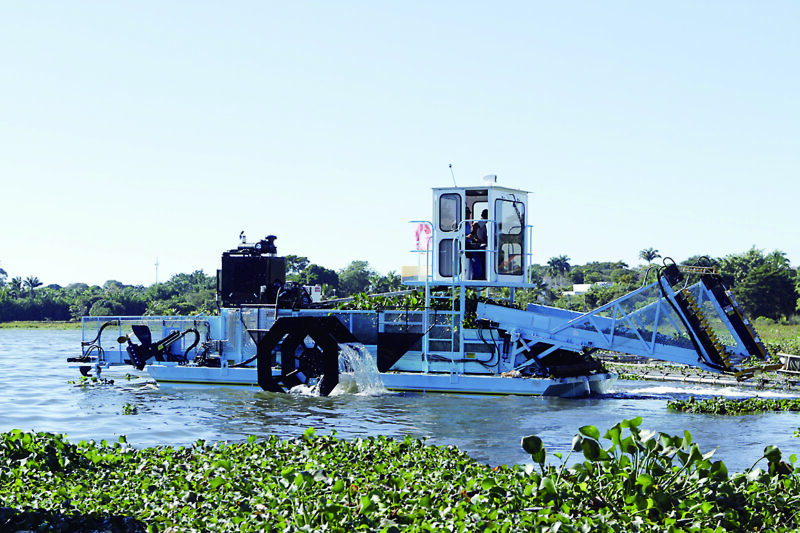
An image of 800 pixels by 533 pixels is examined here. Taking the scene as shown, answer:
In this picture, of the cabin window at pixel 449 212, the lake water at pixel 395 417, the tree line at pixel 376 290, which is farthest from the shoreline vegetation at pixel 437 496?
the tree line at pixel 376 290

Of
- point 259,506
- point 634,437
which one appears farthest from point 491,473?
point 259,506

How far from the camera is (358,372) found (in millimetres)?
22500

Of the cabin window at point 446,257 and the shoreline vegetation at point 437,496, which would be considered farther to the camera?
the cabin window at point 446,257

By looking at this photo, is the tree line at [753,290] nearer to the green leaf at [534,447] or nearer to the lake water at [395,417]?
the lake water at [395,417]

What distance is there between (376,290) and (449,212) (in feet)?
70.1

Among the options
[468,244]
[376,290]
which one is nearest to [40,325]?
[376,290]

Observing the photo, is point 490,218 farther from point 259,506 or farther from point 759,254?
point 759,254

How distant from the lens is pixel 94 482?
10.1 meters

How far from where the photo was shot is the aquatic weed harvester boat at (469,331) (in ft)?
62.8

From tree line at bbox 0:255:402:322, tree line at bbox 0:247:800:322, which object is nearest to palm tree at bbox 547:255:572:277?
tree line at bbox 0:247:800:322

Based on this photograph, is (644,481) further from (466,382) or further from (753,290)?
(753,290)

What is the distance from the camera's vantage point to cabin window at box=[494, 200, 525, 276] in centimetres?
2202

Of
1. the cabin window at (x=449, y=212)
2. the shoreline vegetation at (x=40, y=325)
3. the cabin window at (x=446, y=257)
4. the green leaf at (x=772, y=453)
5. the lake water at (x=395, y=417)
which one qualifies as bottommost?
the lake water at (x=395, y=417)

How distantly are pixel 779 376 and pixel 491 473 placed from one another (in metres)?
18.8
